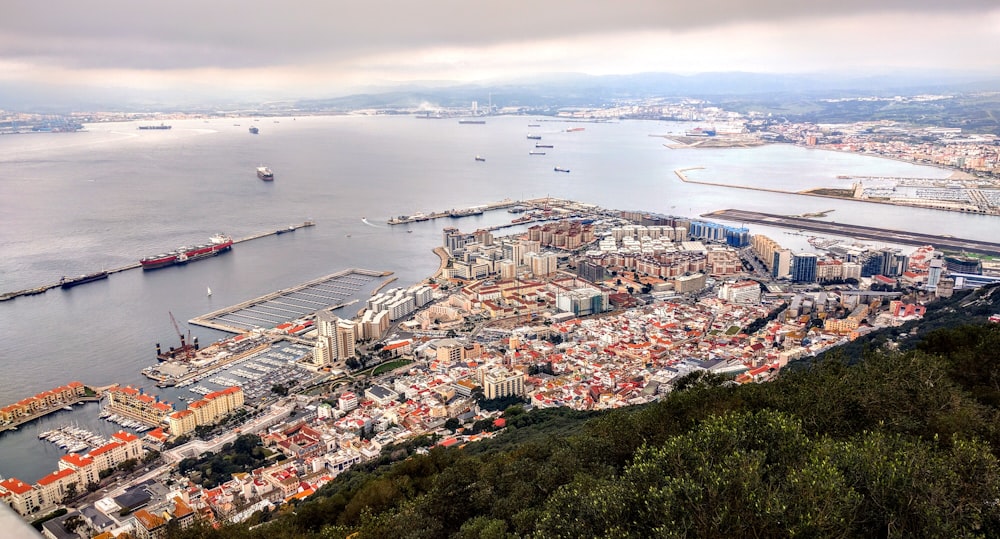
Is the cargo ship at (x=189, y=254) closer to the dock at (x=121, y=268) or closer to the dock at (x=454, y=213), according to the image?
the dock at (x=121, y=268)

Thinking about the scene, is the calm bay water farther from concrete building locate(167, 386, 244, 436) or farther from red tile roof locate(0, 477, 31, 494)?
concrete building locate(167, 386, 244, 436)

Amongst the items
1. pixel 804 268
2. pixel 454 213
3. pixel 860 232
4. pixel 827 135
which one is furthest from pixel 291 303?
pixel 827 135

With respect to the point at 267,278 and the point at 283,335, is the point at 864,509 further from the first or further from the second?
the point at 267,278

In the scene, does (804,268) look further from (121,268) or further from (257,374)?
(121,268)

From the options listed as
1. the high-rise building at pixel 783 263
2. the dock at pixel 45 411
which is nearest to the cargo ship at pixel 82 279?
the dock at pixel 45 411

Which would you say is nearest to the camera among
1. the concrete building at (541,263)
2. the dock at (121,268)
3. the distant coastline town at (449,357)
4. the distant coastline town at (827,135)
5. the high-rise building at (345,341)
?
the distant coastline town at (449,357)

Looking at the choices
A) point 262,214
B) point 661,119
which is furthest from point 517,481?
point 661,119
